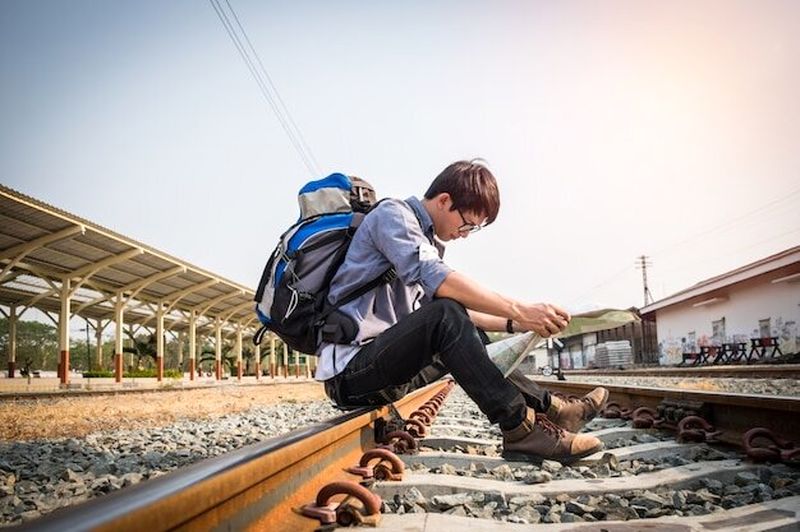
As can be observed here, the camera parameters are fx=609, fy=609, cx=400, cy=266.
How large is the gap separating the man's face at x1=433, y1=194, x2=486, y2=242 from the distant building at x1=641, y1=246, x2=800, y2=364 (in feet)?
58.8

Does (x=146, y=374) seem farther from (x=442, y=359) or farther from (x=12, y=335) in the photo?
(x=442, y=359)

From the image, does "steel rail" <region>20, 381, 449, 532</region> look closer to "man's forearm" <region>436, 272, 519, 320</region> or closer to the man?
the man

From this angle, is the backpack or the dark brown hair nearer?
the backpack

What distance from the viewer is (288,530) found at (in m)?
1.40

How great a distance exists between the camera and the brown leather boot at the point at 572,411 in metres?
2.77

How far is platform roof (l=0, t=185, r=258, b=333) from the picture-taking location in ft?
41.9

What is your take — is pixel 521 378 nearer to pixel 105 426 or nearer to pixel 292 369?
pixel 105 426

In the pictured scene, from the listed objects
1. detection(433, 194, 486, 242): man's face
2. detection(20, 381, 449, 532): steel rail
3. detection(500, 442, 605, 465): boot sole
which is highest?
detection(433, 194, 486, 242): man's face

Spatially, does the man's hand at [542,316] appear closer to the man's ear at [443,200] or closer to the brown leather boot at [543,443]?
the brown leather boot at [543,443]

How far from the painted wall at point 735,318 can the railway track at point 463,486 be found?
62.8ft

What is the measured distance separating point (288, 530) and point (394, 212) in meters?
1.45

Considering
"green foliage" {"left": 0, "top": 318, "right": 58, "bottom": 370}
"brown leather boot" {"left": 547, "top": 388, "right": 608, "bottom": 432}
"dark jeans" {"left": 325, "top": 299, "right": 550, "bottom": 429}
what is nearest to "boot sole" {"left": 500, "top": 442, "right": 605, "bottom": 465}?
"dark jeans" {"left": 325, "top": 299, "right": 550, "bottom": 429}

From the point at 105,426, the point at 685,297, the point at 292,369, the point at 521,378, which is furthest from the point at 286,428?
the point at 292,369

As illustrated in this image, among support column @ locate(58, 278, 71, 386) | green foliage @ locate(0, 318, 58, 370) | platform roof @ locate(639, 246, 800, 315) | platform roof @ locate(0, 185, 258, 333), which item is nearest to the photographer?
platform roof @ locate(0, 185, 258, 333)
